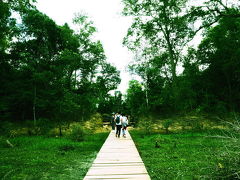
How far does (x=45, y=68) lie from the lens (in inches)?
875

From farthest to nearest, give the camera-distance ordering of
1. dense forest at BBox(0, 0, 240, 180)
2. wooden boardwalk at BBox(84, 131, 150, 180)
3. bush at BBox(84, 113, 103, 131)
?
bush at BBox(84, 113, 103, 131), dense forest at BBox(0, 0, 240, 180), wooden boardwalk at BBox(84, 131, 150, 180)

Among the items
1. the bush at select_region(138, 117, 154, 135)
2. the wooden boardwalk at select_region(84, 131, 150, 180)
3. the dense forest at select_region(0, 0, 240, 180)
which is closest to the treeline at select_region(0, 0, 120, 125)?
the dense forest at select_region(0, 0, 240, 180)

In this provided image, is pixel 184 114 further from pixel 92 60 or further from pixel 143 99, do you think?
pixel 92 60

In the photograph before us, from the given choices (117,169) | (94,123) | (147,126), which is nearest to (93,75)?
(94,123)

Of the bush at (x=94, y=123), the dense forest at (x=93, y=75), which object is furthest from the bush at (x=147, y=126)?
the bush at (x=94, y=123)

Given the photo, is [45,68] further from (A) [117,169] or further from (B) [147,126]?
(A) [117,169]

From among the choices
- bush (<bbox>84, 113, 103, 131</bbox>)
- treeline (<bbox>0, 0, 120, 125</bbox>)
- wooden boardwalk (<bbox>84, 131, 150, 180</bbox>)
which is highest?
treeline (<bbox>0, 0, 120, 125</bbox>)

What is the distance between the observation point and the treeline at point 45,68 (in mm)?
20703

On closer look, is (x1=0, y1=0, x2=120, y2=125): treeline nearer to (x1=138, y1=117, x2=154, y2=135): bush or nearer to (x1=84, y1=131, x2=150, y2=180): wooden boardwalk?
(x1=138, y1=117, x2=154, y2=135): bush

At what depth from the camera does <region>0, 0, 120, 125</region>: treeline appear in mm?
20703

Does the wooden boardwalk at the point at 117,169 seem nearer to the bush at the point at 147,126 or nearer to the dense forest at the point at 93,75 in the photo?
the dense forest at the point at 93,75

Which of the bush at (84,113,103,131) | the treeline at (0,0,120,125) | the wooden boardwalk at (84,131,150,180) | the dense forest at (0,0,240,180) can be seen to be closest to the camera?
the wooden boardwalk at (84,131,150,180)

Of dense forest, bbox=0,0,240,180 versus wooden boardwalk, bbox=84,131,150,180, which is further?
dense forest, bbox=0,0,240,180

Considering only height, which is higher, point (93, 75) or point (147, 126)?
point (93, 75)
